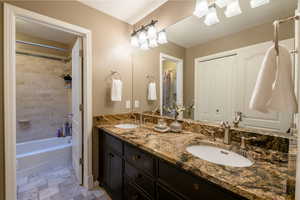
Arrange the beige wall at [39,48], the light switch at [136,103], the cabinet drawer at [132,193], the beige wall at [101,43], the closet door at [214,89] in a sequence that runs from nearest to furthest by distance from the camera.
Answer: the cabinet drawer at [132,193]
the closet door at [214,89]
the beige wall at [101,43]
the light switch at [136,103]
the beige wall at [39,48]

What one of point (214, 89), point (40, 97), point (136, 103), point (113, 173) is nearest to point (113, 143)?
point (113, 173)

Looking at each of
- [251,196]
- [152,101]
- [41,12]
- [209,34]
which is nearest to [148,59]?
[152,101]

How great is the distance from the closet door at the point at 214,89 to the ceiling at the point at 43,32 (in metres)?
2.38

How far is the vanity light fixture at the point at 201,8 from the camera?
128 centimetres

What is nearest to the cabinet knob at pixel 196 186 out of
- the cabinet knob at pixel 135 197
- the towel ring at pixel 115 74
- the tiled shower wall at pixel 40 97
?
the cabinet knob at pixel 135 197

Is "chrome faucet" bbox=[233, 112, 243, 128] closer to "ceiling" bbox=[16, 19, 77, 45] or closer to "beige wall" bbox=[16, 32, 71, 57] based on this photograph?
"ceiling" bbox=[16, 19, 77, 45]

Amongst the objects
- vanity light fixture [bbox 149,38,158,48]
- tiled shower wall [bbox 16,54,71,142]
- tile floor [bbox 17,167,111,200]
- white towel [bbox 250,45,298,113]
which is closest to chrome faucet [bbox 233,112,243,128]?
white towel [bbox 250,45,298,113]

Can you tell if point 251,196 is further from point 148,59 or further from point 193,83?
point 148,59

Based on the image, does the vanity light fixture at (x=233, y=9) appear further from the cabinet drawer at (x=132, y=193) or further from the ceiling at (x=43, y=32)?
the ceiling at (x=43, y=32)

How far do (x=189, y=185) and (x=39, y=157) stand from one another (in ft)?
8.47

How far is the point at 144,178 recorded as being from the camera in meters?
1.06

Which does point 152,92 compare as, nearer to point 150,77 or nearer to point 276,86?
point 150,77

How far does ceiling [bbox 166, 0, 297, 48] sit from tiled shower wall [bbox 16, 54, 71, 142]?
281 cm

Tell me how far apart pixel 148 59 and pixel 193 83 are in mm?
910
